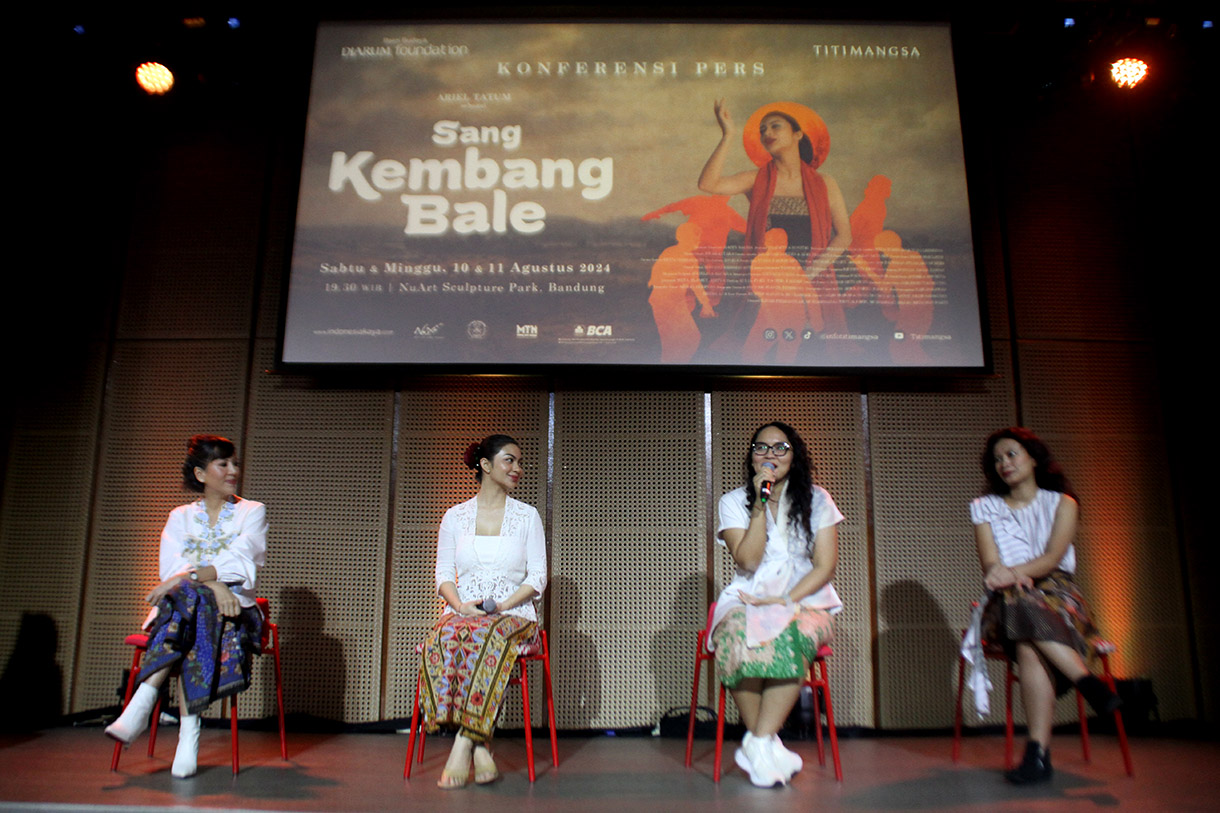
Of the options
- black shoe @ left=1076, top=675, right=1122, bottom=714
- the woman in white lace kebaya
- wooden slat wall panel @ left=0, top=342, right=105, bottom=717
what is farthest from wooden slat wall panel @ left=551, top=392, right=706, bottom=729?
wooden slat wall panel @ left=0, top=342, right=105, bottom=717

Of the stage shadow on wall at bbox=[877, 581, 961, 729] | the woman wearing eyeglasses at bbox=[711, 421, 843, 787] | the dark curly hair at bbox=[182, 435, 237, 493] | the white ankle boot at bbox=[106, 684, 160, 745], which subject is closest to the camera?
the white ankle boot at bbox=[106, 684, 160, 745]

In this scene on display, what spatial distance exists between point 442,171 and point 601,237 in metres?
0.93

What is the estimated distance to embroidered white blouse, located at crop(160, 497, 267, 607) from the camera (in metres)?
3.02

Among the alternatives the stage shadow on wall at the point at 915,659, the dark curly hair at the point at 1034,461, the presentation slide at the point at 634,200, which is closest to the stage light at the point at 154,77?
the presentation slide at the point at 634,200

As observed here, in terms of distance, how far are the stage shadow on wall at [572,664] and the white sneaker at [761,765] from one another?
116 cm

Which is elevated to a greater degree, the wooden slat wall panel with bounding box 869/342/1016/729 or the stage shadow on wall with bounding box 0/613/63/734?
the wooden slat wall panel with bounding box 869/342/1016/729

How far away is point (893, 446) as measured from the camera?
Answer: 401 cm

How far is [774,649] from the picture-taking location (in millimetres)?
2760

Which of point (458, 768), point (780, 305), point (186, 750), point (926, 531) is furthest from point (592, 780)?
point (780, 305)

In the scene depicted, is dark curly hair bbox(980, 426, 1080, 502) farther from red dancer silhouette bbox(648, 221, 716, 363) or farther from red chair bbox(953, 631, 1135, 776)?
red dancer silhouette bbox(648, 221, 716, 363)

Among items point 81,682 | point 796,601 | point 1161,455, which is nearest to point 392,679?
point 81,682

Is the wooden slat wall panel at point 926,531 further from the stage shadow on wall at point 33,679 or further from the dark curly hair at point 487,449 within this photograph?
the stage shadow on wall at point 33,679

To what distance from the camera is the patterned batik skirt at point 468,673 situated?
275cm

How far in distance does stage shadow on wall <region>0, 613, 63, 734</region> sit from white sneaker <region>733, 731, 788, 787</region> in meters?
3.45
